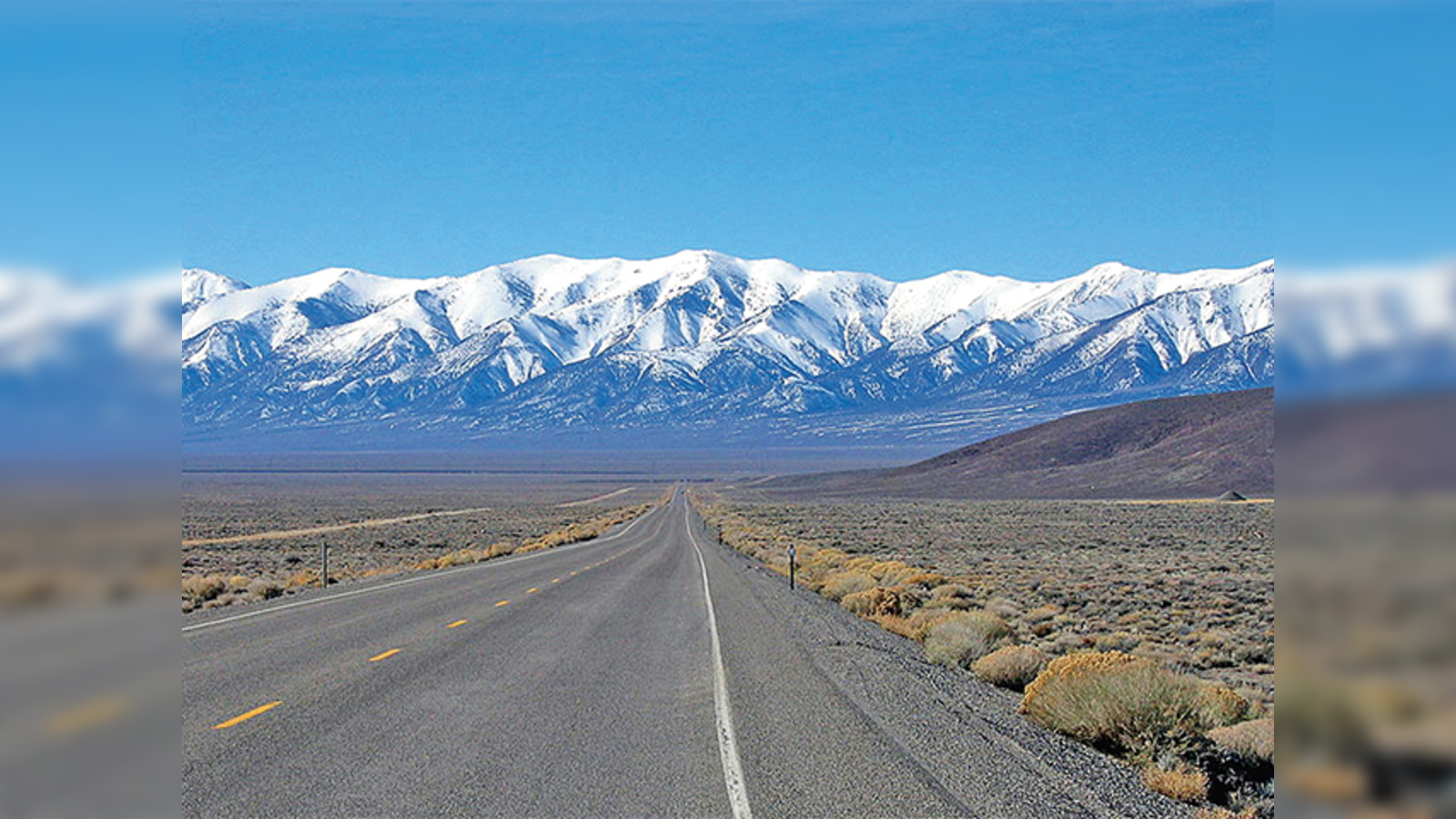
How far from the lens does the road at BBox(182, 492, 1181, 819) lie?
8125mm

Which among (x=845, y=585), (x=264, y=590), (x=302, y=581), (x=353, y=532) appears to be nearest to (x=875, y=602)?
(x=845, y=585)

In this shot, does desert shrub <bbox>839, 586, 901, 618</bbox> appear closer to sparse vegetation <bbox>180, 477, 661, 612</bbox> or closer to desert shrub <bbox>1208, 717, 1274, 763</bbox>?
desert shrub <bbox>1208, 717, 1274, 763</bbox>

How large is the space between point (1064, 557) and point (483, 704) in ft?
110

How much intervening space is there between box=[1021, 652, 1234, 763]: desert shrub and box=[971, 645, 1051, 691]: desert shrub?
9.69ft

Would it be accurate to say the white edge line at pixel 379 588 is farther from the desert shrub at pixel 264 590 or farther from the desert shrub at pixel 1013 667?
the desert shrub at pixel 1013 667

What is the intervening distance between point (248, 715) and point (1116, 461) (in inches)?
4924

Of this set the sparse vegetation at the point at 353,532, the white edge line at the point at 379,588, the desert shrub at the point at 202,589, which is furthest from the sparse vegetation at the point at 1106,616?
the desert shrub at the point at 202,589

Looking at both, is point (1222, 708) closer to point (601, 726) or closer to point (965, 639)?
point (965, 639)

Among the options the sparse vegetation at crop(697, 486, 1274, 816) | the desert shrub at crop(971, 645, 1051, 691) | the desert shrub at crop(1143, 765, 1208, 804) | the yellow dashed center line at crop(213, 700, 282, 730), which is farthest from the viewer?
the desert shrub at crop(971, 645, 1051, 691)

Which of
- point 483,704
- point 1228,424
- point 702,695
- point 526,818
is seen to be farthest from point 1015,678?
point 1228,424

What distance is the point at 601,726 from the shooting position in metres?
10.8
